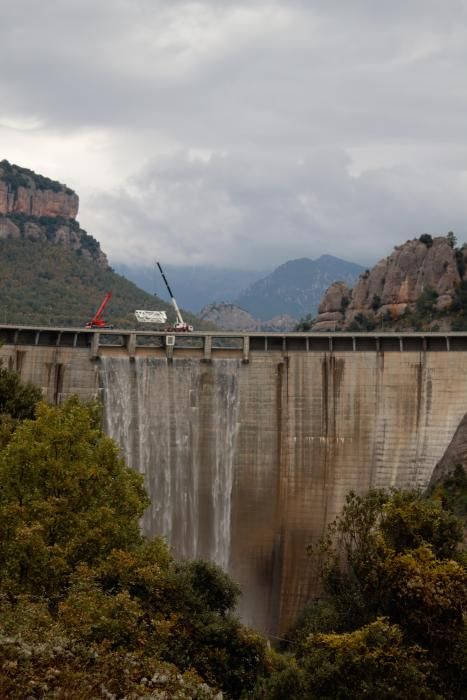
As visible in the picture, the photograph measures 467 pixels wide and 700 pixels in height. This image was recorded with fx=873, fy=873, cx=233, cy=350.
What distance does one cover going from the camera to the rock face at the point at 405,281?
74.8 metres

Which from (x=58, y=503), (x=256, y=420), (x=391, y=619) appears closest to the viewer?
(x=58, y=503)

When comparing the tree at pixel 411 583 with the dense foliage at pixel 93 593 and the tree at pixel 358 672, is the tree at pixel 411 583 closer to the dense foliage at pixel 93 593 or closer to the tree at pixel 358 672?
the tree at pixel 358 672

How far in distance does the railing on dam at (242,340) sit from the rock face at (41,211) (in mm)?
83523

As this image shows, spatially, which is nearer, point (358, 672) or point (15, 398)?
point (358, 672)

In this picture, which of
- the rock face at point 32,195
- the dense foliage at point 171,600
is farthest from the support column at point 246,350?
the rock face at point 32,195

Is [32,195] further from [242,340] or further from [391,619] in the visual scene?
[391,619]

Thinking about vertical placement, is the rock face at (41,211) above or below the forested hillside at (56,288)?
above

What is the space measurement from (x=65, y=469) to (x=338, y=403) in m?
25.1

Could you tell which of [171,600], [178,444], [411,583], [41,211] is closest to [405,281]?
[178,444]

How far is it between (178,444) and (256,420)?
4337 mm

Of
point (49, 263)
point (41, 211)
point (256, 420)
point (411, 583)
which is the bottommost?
point (411, 583)

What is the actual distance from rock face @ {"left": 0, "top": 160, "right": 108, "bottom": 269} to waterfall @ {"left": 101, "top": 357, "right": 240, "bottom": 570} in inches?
3370

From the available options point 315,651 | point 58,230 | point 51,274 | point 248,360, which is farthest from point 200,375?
point 58,230

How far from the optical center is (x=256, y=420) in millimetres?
46531
